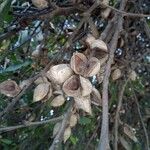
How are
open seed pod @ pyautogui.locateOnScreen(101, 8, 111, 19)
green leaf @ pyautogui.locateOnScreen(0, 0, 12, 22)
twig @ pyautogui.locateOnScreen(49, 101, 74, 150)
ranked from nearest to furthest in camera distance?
twig @ pyautogui.locateOnScreen(49, 101, 74, 150), green leaf @ pyautogui.locateOnScreen(0, 0, 12, 22), open seed pod @ pyautogui.locateOnScreen(101, 8, 111, 19)

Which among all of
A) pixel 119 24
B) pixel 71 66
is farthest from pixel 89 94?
pixel 119 24

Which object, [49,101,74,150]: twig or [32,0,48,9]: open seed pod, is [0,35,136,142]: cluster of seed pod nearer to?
[49,101,74,150]: twig

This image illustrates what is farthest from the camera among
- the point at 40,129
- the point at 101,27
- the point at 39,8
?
the point at 40,129

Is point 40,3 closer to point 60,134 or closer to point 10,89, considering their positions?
point 10,89

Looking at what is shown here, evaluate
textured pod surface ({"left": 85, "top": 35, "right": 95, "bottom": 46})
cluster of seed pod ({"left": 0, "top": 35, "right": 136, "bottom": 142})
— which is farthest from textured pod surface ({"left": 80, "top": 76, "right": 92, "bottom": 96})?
textured pod surface ({"left": 85, "top": 35, "right": 95, "bottom": 46})

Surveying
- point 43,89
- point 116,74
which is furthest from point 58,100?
point 116,74

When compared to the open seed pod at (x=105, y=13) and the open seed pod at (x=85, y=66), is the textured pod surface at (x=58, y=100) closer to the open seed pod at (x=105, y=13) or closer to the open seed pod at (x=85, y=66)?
the open seed pod at (x=85, y=66)

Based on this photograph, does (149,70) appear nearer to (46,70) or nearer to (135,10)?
(135,10)
